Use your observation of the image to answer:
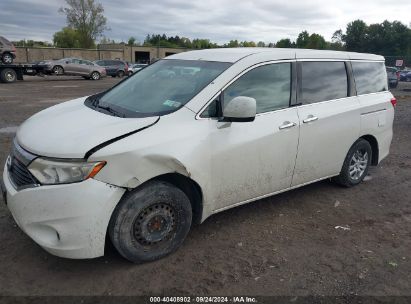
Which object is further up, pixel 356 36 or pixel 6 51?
pixel 356 36

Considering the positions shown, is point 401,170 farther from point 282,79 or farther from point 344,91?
point 282,79

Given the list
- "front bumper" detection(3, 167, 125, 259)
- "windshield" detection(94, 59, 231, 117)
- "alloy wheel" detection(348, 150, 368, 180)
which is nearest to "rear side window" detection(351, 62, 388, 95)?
"alloy wheel" detection(348, 150, 368, 180)

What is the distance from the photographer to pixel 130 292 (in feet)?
9.55

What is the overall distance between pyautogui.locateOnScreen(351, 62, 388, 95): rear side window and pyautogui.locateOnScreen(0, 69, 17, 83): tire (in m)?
22.2

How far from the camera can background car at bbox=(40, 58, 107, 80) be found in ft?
88.7

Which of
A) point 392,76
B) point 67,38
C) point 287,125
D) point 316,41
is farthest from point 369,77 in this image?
point 316,41

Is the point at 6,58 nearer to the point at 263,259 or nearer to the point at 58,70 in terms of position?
the point at 58,70

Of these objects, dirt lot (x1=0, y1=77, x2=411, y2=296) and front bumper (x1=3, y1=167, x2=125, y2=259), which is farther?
dirt lot (x1=0, y1=77, x2=411, y2=296)

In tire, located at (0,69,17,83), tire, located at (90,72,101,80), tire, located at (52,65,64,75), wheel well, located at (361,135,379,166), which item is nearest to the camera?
wheel well, located at (361,135,379,166)

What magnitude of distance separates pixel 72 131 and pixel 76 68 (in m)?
27.5

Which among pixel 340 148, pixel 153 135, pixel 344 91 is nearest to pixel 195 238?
pixel 153 135

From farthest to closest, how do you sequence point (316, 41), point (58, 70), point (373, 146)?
point (316, 41) → point (58, 70) → point (373, 146)

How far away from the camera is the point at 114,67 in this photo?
32906 millimetres

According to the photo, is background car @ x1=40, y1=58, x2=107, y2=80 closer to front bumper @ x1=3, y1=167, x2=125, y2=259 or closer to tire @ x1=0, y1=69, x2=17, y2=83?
tire @ x1=0, y1=69, x2=17, y2=83
